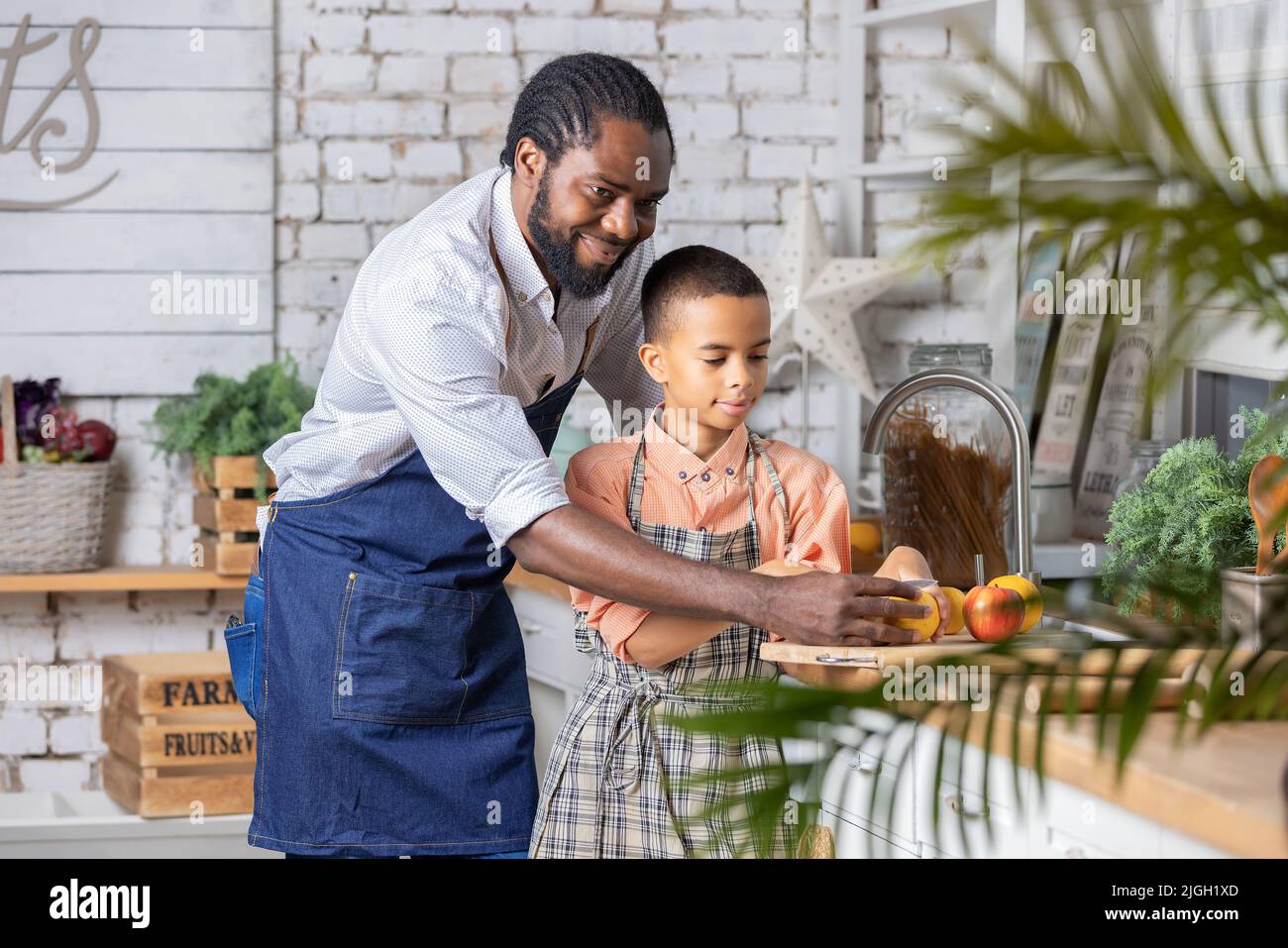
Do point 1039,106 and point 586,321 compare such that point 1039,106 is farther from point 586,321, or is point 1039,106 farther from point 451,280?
point 586,321

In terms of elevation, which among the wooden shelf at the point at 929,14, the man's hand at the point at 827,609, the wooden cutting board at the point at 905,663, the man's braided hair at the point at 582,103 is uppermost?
the wooden shelf at the point at 929,14

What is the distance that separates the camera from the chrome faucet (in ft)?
6.29

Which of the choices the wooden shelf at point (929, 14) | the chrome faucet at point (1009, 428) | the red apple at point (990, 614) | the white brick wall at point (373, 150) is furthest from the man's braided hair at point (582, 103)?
the white brick wall at point (373, 150)

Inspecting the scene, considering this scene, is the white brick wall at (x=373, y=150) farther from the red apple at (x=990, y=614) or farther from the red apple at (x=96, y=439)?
the red apple at (x=990, y=614)

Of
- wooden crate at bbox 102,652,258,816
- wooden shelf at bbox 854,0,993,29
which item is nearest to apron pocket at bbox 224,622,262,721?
wooden crate at bbox 102,652,258,816

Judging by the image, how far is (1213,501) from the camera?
1934 mm

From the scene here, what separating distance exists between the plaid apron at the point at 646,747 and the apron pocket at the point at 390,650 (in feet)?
0.56

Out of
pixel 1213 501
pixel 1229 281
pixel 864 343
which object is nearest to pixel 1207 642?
pixel 1229 281

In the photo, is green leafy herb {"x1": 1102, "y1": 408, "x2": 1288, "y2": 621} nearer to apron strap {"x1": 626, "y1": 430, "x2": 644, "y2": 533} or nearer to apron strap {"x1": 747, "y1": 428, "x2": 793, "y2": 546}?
apron strap {"x1": 747, "y1": 428, "x2": 793, "y2": 546}

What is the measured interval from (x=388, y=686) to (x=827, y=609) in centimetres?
57

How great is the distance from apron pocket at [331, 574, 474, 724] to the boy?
17 cm

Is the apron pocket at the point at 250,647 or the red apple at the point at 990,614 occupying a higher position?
the red apple at the point at 990,614

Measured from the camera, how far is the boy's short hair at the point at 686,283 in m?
1.68

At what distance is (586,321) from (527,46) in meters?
1.64
